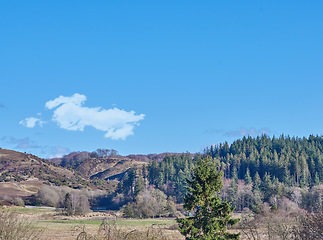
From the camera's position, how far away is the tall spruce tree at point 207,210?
25969mm

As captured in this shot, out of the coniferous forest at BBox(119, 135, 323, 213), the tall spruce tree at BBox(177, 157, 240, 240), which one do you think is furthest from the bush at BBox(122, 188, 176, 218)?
the tall spruce tree at BBox(177, 157, 240, 240)

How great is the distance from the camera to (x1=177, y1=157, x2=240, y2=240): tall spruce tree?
85.2ft

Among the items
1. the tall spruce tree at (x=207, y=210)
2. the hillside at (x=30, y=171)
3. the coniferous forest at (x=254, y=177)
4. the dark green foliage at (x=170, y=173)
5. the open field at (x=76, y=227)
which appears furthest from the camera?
the hillside at (x=30, y=171)

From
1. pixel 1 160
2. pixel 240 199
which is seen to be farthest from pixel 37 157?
pixel 240 199

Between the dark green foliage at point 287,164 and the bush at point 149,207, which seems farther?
the dark green foliage at point 287,164

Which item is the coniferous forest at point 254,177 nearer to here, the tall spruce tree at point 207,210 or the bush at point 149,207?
the bush at point 149,207

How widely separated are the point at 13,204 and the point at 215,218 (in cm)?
9259

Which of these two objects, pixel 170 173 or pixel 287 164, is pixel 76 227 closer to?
pixel 170 173

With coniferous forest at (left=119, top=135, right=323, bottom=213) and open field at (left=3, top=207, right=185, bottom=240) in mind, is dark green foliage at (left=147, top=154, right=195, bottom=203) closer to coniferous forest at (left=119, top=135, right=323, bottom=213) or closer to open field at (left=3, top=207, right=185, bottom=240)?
coniferous forest at (left=119, top=135, right=323, bottom=213)

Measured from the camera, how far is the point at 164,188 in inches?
5561

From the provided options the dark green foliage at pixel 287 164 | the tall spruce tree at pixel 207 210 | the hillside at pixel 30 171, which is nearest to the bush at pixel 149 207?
the dark green foliage at pixel 287 164

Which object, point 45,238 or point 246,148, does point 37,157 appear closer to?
point 246,148

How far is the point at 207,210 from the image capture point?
26703 mm

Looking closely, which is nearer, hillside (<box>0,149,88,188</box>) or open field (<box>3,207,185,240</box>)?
open field (<box>3,207,185,240</box>)
